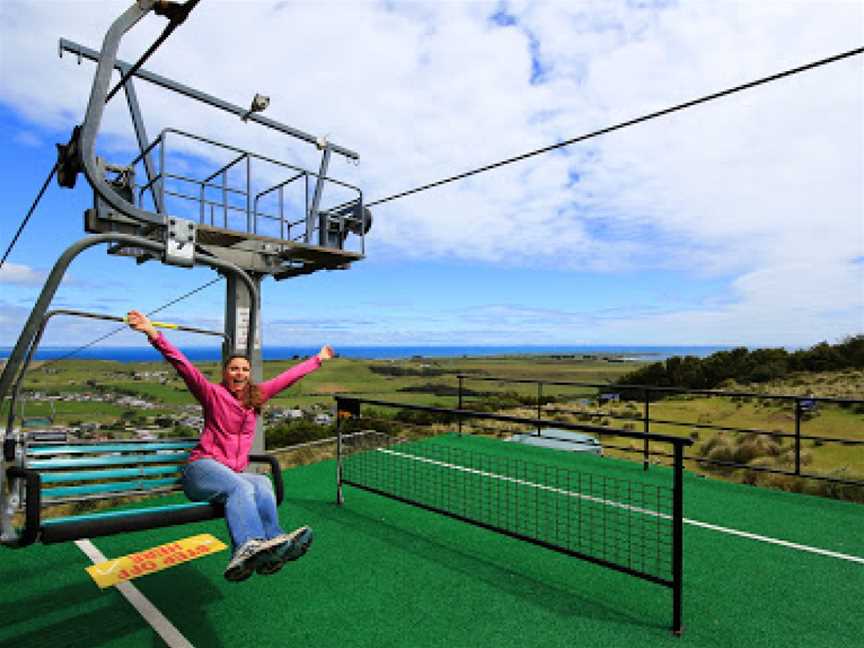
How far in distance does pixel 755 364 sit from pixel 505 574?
1305 inches

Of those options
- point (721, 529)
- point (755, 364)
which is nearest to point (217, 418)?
point (721, 529)

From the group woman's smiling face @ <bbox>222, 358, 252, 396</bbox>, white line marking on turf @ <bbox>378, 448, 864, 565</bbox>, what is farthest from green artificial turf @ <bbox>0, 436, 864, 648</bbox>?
woman's smiling face @ <bbox>222, 358, 252, 396</bbox>

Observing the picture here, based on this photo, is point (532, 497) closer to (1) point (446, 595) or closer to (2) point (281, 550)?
(1) point (446, 595)

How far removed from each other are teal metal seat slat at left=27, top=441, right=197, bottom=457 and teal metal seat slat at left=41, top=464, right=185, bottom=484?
14 centimetres

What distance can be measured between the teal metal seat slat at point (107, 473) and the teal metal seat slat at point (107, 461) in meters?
0.05

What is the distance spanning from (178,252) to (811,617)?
503 cm

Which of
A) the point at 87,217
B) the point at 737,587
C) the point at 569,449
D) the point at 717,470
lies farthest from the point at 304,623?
the point at 717,470

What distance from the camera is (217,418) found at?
351 centimetres

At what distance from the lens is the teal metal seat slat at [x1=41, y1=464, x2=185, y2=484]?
10.6 ft

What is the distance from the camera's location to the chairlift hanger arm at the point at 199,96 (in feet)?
17.7

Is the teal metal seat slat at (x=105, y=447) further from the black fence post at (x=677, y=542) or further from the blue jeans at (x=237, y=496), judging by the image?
the black fence post at (x=677, y=542)

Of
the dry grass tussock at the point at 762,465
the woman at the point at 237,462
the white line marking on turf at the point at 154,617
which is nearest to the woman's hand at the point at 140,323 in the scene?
the woman at the point at 237,462

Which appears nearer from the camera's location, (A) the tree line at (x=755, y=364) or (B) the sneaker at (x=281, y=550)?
(B) the sneaker at (x=281, y=550)

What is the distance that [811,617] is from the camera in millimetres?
3383
